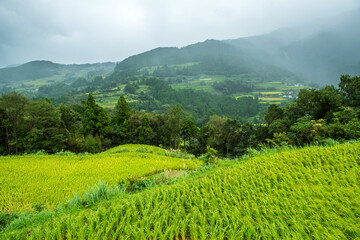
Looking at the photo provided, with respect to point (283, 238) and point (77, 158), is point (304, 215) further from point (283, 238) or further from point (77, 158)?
point (77, 158)

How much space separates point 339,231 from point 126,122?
114ft

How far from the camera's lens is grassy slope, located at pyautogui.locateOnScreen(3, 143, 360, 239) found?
2.93m

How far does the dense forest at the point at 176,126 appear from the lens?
13.3 meters

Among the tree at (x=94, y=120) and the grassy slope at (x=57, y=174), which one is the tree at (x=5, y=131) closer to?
the tree at (x=94, y=120)

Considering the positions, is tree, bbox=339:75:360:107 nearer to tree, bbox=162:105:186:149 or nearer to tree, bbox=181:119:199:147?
tree, bbox=162:105:186:149

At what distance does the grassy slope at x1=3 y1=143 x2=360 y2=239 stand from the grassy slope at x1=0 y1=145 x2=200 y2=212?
7.43ft

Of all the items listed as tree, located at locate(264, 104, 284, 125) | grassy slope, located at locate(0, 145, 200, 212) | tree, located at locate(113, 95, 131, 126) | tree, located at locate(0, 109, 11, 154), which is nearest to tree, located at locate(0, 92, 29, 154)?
tree, located at locate(0, 109, 11, 154)

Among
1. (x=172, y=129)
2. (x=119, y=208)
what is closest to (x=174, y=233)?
(x=119, y=208)

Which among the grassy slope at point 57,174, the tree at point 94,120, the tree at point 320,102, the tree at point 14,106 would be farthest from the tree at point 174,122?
the tree at point 14,106

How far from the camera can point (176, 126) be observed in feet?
111

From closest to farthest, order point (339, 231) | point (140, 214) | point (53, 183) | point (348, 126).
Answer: point (339, 231), point (140, 214), point (53, 183), point (348, 126)

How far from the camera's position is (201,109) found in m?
106

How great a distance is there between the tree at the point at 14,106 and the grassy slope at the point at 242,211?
23386 millimetres

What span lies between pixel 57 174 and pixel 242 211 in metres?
9.59
